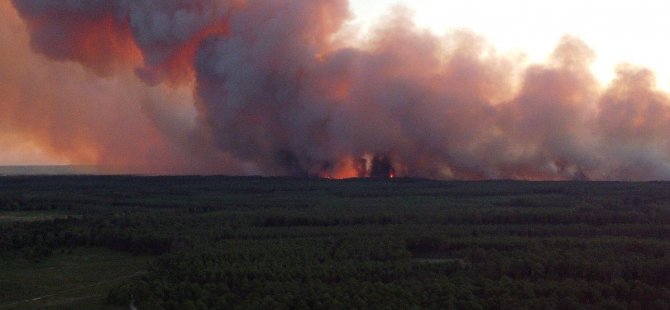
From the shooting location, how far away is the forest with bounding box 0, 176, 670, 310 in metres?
21.0

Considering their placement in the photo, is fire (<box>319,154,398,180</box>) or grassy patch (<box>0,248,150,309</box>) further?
fire (<box>319,154,398,180</box>)

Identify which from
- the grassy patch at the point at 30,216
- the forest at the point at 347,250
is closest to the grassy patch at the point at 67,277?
the forest at the point at 347,250

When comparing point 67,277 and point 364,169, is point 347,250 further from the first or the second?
point 364,169

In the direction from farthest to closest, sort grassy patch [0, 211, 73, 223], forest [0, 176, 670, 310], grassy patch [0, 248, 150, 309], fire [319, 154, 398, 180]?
fire [319, 154, 398, 180] < grassy patch [0, 211, 73, 223] < grassy patch [0, 248, 150, 309] < forest [0, 176, 670, 310]

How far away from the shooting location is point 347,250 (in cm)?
2767

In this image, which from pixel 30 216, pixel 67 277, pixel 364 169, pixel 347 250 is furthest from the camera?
pixel 364 169

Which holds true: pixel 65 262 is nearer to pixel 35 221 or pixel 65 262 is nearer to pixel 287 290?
pixel 35 221

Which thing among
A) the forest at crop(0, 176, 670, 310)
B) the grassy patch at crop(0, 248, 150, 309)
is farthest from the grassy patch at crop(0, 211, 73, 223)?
the grassy patch at crop(0, 248, 150, 309)

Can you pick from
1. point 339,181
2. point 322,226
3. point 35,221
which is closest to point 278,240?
point 322,226

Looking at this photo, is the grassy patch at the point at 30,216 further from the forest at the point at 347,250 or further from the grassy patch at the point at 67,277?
the grassy patch at the point at 67,277

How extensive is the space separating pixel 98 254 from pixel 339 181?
3221 centimetres

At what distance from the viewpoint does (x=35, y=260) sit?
31078 millimetres

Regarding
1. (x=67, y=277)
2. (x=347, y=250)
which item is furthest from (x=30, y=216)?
(x=347, y=250)

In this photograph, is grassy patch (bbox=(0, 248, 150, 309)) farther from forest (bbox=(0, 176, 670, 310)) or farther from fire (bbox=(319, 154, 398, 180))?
fire (bbox=(319, 154, 398, 180))
